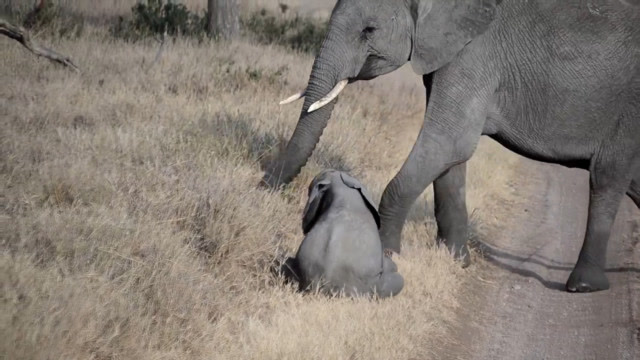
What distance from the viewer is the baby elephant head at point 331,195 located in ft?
22.5

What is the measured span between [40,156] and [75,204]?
4.03 feet

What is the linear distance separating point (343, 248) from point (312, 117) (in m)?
1.99

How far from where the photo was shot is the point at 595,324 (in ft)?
24.3

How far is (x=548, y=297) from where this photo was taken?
8133mm

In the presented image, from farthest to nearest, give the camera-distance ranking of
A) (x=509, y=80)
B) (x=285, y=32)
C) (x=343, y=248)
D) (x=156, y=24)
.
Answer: (x=285, y=32) < (x=156, y=24) < (x=509, y=80) < (x=343, y=248)

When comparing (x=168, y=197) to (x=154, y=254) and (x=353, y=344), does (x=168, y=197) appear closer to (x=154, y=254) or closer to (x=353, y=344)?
(x=154, y=254)

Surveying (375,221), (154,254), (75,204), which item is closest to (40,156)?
(75,204)

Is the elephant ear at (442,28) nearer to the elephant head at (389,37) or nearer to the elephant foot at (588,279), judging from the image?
the elephant head at (389,37)

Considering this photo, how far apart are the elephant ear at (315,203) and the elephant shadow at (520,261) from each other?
97.2 inches

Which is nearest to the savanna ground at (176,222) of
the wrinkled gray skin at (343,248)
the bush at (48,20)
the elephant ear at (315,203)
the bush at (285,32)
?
the wrinkled gray skin at (343,248)

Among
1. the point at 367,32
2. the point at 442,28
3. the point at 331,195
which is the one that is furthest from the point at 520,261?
the point at 331,195

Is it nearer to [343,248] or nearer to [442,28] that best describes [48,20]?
[442,28]

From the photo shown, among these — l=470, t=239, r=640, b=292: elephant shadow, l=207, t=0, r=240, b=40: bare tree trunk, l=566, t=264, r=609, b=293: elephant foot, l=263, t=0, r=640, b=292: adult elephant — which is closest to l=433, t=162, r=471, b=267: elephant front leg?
l=470, t=239, r=640, b=292: elephant shadow

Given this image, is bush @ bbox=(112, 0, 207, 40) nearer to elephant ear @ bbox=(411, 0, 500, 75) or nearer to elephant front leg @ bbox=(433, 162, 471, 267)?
elephant front leg @ bbox=(433, 162, 471, 267)
